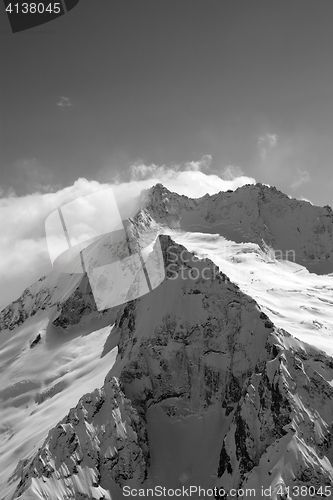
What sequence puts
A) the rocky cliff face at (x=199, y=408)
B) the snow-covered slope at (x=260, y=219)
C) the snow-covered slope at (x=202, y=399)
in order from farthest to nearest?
the snow-covered slope at (x=260, y=219), the snow-covered slope at (x=202, y=399), the rocky cliff face at (x=199, y=408)

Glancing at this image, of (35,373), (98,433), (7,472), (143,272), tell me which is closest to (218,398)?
(98,433)

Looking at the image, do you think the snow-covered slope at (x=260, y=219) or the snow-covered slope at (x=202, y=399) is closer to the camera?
the snow-covered slope at (x=202, y=399)

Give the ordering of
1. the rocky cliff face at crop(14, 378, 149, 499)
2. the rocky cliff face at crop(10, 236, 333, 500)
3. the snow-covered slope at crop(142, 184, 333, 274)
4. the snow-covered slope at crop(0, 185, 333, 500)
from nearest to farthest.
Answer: the rocky cliff face at crop(10, 236, 333, 500) → the snow-covered slope at crop(0, 185, 333, 500) → the rocky cliff face at crop(14, 378, 149, 499) → the snow-covered slope at crop(142, 184, 333, 274)

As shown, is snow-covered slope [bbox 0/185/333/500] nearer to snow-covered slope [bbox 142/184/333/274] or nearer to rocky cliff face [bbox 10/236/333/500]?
rocky cliff face [bbox 10/236/333/500]

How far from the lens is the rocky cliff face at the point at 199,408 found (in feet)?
244

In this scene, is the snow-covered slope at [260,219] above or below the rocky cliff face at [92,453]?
above

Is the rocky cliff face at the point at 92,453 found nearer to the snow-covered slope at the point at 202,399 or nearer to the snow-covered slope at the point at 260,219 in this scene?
the snow-covered slope at the point at 202,399

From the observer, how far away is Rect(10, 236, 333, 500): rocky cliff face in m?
74.3

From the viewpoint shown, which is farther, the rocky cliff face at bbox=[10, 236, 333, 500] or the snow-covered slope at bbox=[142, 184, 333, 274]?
the snow-covered slope at bbox=[142, 184, 333, 274]

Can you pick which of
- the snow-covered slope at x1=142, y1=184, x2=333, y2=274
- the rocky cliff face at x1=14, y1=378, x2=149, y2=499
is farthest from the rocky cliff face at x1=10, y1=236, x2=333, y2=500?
the snow-covered slope at x1=142, y1=184, x2=333, y2=274

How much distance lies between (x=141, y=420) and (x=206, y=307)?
27563mm

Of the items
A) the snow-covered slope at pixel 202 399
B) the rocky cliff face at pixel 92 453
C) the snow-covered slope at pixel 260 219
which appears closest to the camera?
the snow-covered slope at pixel 202 399

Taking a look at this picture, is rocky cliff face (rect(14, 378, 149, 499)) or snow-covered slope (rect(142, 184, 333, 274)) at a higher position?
snow-covered slope (rect(142, 184, 333, 274))

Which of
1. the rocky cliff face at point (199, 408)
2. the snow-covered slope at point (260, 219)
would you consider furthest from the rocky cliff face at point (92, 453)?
the snow-covered slope at point (260, 219)
